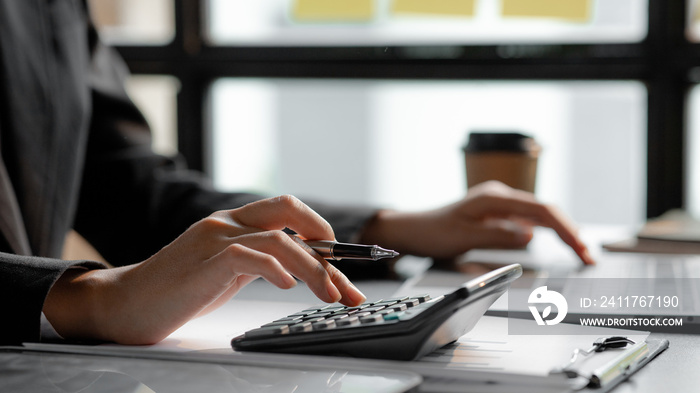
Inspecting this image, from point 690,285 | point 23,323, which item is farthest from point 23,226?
point 690,285

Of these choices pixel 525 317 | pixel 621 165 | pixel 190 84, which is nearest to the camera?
pixel 525 317

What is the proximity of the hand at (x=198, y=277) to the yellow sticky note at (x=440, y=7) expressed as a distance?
876 mm

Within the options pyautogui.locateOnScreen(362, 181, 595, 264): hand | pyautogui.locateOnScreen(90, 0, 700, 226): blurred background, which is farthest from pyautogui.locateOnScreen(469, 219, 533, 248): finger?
pyautogui.locateOnScreen(90, 0, 700, 226): blurred background

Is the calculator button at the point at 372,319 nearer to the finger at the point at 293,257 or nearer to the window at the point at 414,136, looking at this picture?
the finger at the point at 293,257

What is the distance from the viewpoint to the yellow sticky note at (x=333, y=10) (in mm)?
1421

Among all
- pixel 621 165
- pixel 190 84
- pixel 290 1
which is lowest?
pixel 621 165

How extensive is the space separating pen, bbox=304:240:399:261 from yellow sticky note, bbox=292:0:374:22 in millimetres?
910

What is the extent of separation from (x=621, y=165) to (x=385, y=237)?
2.17 ft

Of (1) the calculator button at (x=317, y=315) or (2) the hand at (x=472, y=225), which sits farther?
(2) the hand at (x=472, y=225)

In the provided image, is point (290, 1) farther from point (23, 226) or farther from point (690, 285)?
point (690, 285)

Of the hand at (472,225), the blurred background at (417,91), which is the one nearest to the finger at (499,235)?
the hand at (472,225)

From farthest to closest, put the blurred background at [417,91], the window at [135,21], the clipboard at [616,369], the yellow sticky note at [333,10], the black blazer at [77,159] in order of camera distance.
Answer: the window at [135,21] → the yellow sticky note at [333,10] → the blurred background at [417,91] → the black blazer at [77,159] → the clipboard at [616,369]

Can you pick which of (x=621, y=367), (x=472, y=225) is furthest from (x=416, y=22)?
(x=621, y=367)

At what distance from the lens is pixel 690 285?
28.7 inches
